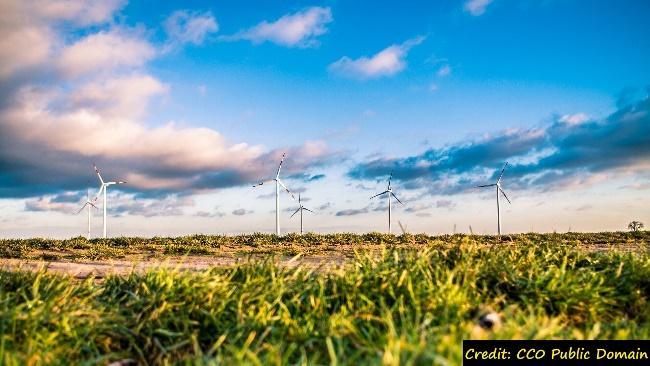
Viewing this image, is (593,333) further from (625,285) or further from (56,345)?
(56,345)

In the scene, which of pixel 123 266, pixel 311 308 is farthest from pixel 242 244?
pixel 311 308

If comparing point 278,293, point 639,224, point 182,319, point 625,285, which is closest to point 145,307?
point 182,319

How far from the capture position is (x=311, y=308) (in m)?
7.31

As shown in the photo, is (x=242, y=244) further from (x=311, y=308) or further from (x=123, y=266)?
(x=311, y=308)

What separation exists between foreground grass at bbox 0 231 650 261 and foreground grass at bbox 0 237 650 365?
42.8ft

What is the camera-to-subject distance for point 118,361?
657cm

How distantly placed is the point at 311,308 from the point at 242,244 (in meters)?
19.6

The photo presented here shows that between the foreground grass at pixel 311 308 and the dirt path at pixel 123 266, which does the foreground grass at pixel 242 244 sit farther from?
the foreground grass at pixel 311 308

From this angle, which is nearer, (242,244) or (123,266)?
(123,266)

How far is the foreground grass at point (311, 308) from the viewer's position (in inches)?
245

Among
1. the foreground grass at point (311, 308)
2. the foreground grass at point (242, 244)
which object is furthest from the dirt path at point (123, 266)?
the foreground grass at point (242, 244)

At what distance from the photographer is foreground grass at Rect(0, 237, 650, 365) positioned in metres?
6.22

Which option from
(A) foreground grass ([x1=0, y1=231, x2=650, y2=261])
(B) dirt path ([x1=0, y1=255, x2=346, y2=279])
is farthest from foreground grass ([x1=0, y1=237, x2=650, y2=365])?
(A) foreground grass ([x1=0, y1=231, x2=650, y2=261])

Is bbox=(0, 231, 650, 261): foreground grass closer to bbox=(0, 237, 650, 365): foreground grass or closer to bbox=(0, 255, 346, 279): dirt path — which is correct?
bbox=(0, 255, 346, 279): dirt path
